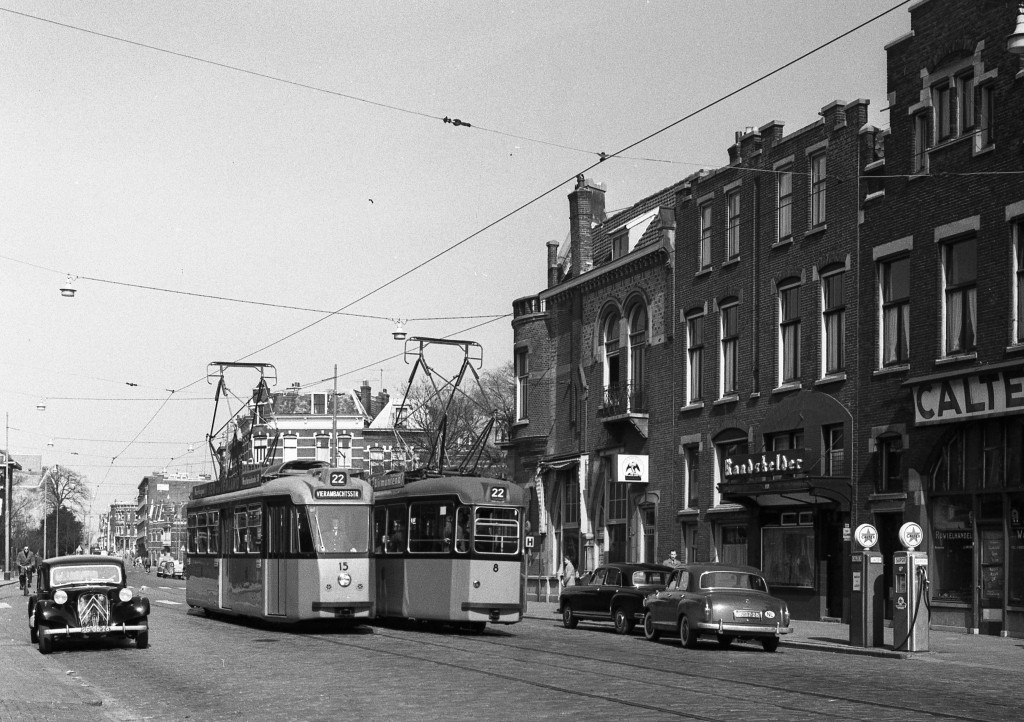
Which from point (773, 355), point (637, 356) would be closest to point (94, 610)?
point (773, 355)

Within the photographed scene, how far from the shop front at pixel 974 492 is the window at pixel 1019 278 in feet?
2.93

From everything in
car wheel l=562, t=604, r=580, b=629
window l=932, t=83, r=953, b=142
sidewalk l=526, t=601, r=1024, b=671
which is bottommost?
car wheel l=562, t=604, r=580, b=629

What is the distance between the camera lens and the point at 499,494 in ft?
87.2

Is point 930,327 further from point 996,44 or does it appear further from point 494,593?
point 494,593

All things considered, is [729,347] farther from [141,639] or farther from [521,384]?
[141,639]

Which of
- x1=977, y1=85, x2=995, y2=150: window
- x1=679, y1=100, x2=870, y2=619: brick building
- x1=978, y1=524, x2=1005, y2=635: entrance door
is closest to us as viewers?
x1=978, y1=524, x2=1005, y2=635: entrance door

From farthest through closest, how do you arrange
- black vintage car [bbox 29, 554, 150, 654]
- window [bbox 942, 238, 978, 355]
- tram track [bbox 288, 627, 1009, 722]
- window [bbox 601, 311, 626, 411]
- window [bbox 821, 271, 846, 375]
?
window [bbox 601, 311, 626, 411], window [bbox 821, 271, 846, 375], window [bbox 942, 238, 978, 355], black vintage car [bbox 29, 554, 150, 654], tram track [bbox 288, 627, 1009, 722]

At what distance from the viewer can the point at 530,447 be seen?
48250 mm

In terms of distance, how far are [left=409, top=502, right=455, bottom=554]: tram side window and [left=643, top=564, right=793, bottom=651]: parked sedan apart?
4.53 metres

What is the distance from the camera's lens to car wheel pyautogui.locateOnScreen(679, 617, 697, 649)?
24.2m

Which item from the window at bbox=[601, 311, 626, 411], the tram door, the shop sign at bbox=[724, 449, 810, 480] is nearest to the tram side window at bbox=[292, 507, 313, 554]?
the tram door

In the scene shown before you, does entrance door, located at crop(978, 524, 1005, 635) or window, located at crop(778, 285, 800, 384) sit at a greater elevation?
window, located at crop(778, 285, 800, 384)

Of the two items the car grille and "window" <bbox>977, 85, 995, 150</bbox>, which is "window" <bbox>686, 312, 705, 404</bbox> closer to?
"window" <bbox>977, 85, 995, 150</bbox>

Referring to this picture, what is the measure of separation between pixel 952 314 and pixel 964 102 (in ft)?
14.8
